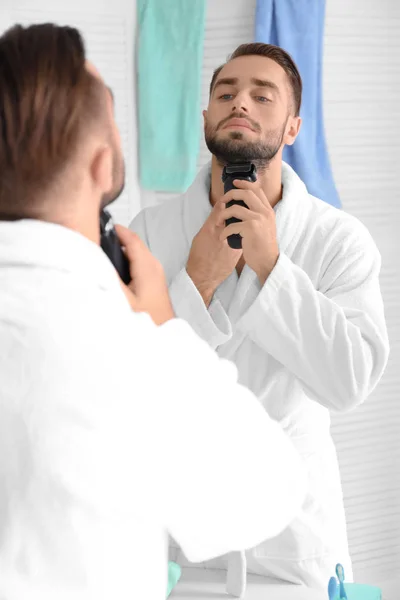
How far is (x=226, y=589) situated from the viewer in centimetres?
105

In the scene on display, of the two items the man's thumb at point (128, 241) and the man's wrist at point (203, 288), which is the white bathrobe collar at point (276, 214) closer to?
the man's wrist at point (203, 288)

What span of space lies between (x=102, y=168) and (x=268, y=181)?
2.52ft

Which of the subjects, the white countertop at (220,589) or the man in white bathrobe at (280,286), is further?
the man in white bathrobe at (280,286)

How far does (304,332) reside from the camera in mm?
1222

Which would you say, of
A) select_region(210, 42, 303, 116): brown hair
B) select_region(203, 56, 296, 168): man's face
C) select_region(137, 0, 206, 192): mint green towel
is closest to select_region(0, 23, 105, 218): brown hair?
select_region(203, 56, 296, 168): man's face

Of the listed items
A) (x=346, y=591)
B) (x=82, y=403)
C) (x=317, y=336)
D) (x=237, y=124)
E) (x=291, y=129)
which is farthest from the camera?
(x=291, y=129)

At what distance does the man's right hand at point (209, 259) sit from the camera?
1.29 meters

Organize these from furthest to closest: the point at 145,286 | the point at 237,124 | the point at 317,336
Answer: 1. the point at 237,124
2. the point at 317,336
3. the point at 145,286

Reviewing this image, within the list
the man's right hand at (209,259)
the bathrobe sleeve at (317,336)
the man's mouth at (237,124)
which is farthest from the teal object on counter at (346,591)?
the man's mouth at (237,124)

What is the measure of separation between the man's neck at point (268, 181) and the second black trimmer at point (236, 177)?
135 millimetres

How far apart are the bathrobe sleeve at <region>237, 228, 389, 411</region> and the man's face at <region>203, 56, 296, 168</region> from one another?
22 centimetres

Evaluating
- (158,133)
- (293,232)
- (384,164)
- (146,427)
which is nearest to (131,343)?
(146,427)

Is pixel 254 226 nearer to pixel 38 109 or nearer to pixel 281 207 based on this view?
pixel 281 207

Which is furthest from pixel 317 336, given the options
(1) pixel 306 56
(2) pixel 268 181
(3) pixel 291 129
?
(1) pixel 306 56
